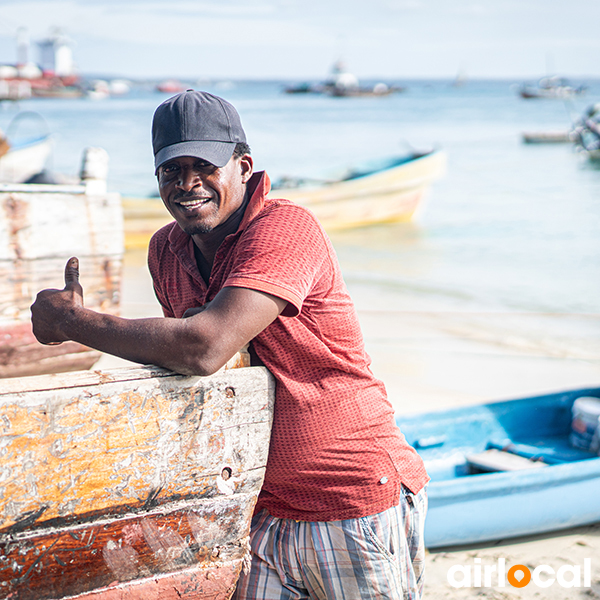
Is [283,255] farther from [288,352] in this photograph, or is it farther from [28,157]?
[28,157]

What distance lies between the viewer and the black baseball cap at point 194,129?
5.83 feet

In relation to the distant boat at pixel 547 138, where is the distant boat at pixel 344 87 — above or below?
above

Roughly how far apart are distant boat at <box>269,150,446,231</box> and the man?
447 inches

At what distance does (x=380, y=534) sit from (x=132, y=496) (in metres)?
0.62

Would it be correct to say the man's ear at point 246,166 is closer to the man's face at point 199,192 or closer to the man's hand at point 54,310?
the man's face at point 199,192

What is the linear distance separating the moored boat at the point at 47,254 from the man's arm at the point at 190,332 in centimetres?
246

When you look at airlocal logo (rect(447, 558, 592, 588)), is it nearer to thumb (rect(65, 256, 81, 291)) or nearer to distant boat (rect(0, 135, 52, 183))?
thumb (rect(65, 256, 81, 291))

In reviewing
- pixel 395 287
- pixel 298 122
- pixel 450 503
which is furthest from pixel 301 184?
pixel 298 122

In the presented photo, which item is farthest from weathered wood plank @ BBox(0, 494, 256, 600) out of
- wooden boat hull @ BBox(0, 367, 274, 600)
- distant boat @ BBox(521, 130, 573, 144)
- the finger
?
distant boat @ BBox(521, 130, 573, 144)

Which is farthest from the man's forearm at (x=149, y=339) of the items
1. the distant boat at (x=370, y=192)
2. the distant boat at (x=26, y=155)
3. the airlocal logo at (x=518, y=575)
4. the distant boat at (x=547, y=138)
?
the distant boat at (x=547, y=138)

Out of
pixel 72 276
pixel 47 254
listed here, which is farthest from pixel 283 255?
pixel 47 254

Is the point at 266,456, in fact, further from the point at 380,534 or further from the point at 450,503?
the point at 450,503

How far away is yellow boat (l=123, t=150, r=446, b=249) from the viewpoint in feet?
41.9

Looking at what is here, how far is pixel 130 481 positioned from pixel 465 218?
17.2m
